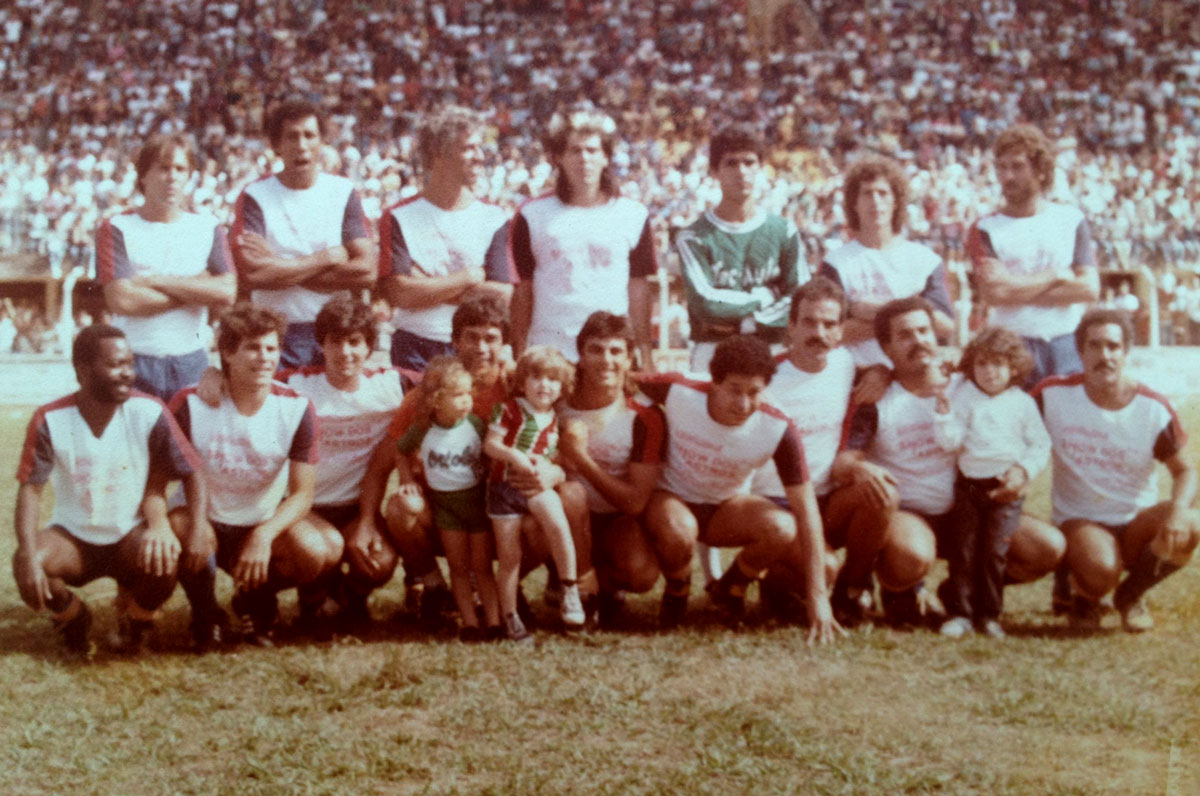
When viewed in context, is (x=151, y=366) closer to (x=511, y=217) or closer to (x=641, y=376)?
(x=511, y=217)

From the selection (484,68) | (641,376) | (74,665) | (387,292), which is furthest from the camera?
(484,68)

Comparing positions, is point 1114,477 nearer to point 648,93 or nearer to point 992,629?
point 992,629

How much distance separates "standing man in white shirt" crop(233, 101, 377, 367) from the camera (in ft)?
16.1

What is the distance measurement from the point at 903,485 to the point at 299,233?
8.22 ft

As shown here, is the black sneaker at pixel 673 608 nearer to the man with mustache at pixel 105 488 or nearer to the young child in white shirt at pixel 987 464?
the young child in white shirt at pixel 987 464

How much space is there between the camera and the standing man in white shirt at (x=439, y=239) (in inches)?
195

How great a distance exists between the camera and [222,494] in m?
4.43

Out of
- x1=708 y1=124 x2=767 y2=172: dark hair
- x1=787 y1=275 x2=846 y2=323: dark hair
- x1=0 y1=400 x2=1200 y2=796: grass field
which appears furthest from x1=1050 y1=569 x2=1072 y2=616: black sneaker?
x1=708 y1=124 x2=767 y2=172: dark hair

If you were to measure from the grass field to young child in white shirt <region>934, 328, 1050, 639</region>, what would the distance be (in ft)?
0.66

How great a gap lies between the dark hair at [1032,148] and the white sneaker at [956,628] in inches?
75.1

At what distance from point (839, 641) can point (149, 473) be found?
2.39m

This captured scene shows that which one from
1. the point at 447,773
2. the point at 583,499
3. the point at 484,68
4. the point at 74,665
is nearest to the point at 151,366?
the point at 74,665

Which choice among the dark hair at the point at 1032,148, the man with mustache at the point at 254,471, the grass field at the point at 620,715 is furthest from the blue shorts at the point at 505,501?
the dark hair at the point at 1032,148

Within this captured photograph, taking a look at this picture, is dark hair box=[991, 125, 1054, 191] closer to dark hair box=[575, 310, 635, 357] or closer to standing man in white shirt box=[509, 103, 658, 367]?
standing man in white shirt box=[509, 103, 658, 367]
